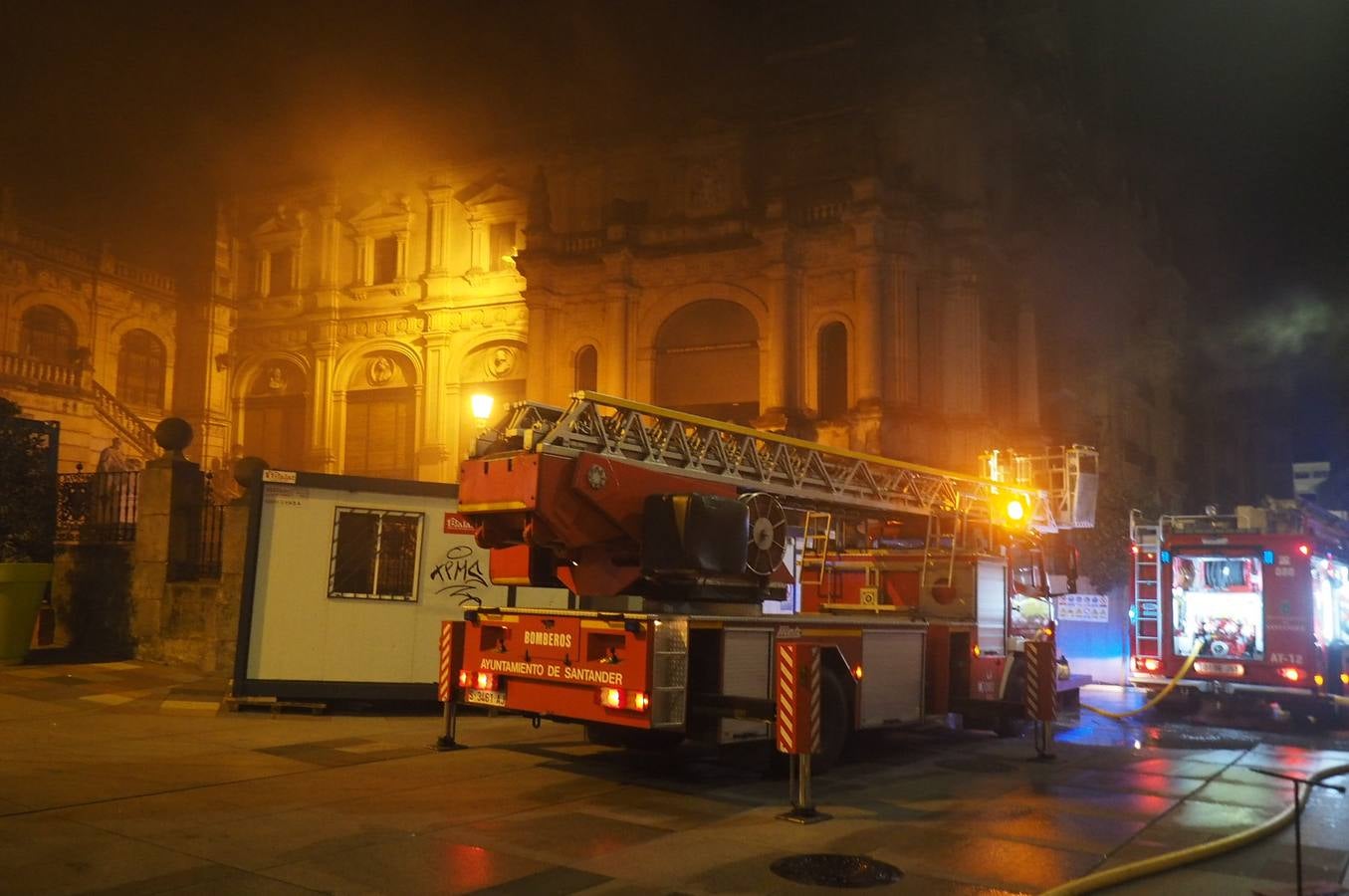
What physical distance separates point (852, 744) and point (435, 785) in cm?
492

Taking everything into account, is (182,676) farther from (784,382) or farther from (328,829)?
(784,382)

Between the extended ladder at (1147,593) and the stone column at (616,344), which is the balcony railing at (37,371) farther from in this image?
the extended ladder at (1147,593)

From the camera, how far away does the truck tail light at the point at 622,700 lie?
27.5 feet

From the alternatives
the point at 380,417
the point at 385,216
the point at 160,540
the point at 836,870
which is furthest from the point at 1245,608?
the point at 385,216

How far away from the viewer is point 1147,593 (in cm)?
1584

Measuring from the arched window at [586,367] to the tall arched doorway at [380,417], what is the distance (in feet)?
21.1

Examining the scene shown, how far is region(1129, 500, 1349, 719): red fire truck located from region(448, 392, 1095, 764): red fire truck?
4127mm

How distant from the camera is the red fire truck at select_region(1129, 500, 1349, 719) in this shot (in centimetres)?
1446

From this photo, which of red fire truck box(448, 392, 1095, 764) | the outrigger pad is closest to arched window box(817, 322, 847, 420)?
red fire truck box(448, 392, 1095, 764)

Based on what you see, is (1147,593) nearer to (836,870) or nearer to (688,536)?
(688,536)

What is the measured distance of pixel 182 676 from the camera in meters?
15.3

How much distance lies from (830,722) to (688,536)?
217cm

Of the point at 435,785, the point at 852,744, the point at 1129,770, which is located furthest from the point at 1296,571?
the point at 435,785

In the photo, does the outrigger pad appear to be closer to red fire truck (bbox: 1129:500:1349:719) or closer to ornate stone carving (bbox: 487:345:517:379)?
red fire truck (bbox: 1129:500:1349:719)
